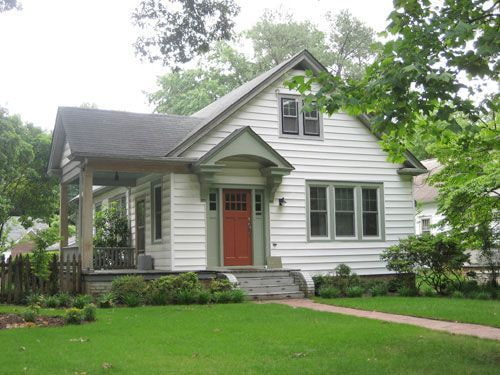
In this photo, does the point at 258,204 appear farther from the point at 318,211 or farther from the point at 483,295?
the point at 483,295

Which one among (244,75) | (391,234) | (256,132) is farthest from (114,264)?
(244,75)

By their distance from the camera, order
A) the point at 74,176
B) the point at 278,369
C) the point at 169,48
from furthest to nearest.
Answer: the point at 74,176 < the point at 169,48 < the point at 278,369

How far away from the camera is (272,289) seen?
54.4ft

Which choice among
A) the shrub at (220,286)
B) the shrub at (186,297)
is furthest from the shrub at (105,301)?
the shrub at (220,286)

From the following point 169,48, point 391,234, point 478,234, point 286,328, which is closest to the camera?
point 286,328

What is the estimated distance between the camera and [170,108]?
48156 mm

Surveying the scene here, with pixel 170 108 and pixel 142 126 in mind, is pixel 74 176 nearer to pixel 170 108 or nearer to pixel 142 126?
pixel 142 126

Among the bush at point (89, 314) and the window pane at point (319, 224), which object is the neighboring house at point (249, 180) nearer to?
the window pane at point (319, 224)

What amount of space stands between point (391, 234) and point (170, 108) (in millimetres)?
31071

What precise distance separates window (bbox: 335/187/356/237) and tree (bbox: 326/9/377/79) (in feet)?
92.2

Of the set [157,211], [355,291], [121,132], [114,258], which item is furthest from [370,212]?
[114,258]

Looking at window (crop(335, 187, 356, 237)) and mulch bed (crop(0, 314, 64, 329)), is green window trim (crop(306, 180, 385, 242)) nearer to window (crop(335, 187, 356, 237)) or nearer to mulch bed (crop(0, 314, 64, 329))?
window (crop(335, 187, 356, 237))

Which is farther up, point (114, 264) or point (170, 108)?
point (170, 108)

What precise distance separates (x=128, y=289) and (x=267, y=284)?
12.8 ft
